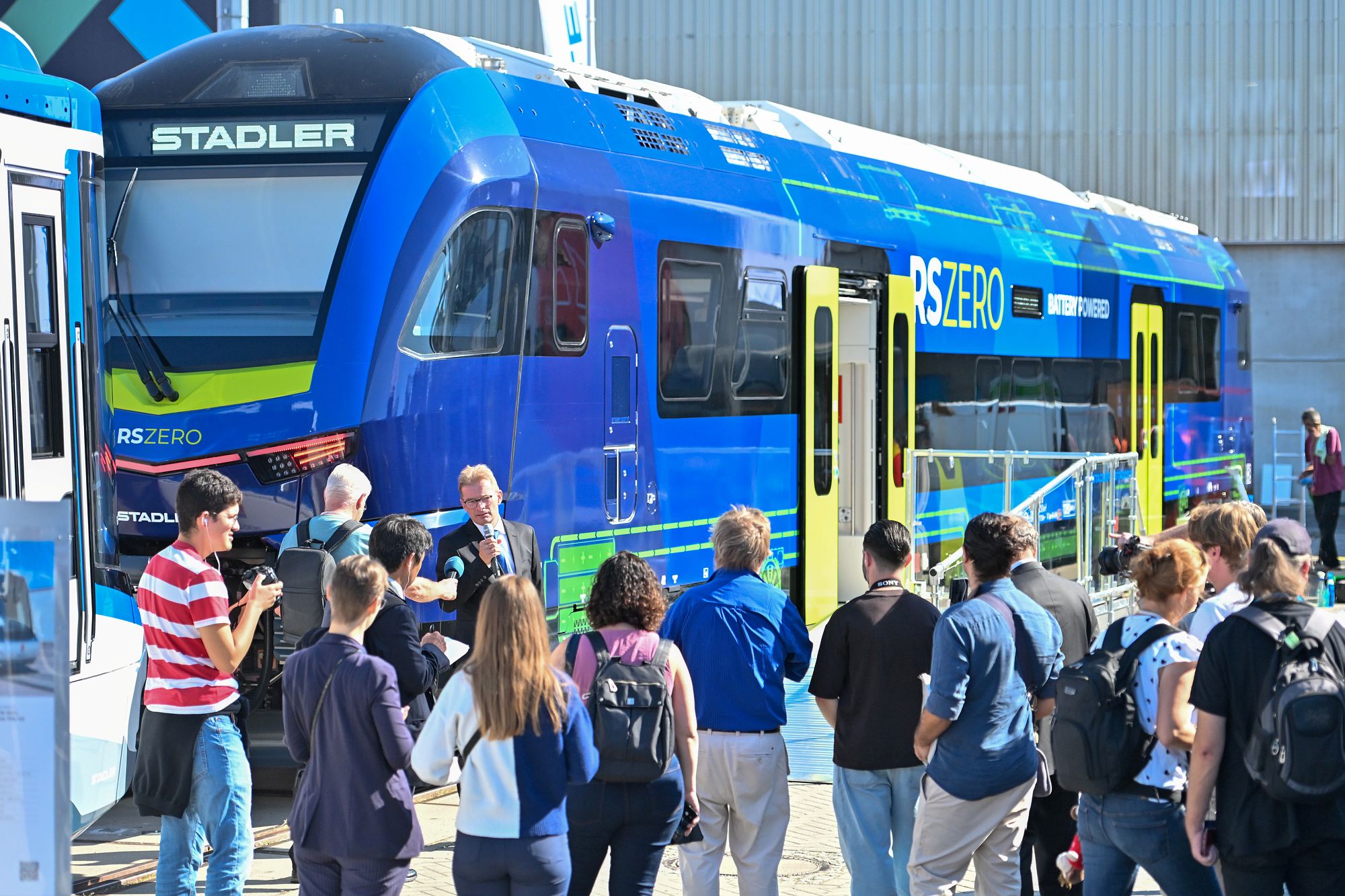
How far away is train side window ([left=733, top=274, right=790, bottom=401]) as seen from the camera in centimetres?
1062

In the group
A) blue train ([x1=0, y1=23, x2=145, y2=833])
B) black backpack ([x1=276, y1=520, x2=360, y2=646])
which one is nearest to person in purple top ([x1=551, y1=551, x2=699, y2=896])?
black backpack ([x1=276, y1=520, x2=360, y2=646])

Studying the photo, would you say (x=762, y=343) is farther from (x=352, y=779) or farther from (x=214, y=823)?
(x=352, y=779)

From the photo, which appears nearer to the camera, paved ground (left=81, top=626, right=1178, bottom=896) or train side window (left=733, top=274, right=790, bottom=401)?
paved ground (left=81, top=626, right=1178, bottom=896)

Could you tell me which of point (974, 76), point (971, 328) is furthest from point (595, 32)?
point (971, 328)

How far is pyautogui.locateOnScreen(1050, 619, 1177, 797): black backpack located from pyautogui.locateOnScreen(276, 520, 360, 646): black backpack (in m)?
3.04

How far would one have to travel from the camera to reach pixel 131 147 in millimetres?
8547

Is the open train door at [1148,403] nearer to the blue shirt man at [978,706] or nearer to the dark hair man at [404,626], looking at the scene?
the blue shirt man at [978,706]

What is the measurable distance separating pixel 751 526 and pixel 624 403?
3.56m

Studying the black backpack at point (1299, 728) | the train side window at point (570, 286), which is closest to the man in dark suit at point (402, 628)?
the black backpack at point (1299, 728)

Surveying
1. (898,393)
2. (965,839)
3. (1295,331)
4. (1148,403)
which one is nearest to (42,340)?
(965,839)

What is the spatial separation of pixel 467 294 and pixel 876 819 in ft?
11.7

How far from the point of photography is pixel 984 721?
549cm

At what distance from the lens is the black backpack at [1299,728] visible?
4.53 metres

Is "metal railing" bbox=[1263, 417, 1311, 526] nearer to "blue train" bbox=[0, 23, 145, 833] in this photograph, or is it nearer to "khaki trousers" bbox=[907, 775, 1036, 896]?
"khaki trousers" bbox=[907, 775, 1036, 896]
